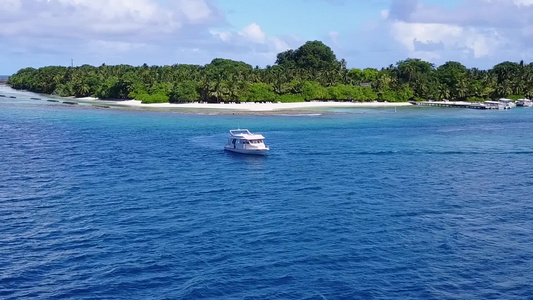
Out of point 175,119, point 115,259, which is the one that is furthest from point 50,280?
point 175,119

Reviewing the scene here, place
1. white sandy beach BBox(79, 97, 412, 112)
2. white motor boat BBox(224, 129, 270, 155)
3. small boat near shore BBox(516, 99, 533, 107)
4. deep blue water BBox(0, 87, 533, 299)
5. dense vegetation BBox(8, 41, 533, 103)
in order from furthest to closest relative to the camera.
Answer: small boat near shore BBox(516, 99, 533, 107) → dense vegetation BBox(8, 41, 533, 103) → white sandy beach BBox(79, 97, 412, 112) → white motor boat BBox(224, 129, 270, 155) → deep blue water BBox(0, 87, 533, 299)

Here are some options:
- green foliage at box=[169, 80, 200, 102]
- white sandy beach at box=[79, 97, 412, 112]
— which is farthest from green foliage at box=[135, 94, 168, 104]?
green foliage at box=[169, 80, 200, 102]

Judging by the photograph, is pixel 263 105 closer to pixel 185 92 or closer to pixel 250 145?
pixel 185 92

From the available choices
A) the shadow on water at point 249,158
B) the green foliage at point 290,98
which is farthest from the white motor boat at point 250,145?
the green foliage at point 290,98

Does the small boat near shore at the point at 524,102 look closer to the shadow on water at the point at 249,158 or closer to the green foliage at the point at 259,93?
the green foliage at the point at 259,93

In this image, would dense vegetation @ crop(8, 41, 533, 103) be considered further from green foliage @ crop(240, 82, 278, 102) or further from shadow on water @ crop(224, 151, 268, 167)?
shadow on water @ crop(224, 151, 268, 167)

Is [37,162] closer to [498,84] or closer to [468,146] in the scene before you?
[468,146]

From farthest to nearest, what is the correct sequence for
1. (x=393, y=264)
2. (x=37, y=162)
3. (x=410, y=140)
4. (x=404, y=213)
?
(x=410, y=140)
(x=37, y=162)
(x=404, y=213)
(x=393, y=264)

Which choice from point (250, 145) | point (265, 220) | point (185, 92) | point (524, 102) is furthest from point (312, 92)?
point (265, 220)
